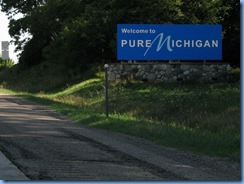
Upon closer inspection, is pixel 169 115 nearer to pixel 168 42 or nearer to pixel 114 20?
pixel 168 42

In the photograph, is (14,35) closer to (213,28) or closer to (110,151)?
(213,28)

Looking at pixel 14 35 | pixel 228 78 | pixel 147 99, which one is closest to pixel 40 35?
pixel 14 35

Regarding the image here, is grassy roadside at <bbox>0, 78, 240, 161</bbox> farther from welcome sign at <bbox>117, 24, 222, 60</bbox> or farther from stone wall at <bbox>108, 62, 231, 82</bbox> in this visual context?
welcome sign at <bbox>117, 24, 222, 60</bbox>

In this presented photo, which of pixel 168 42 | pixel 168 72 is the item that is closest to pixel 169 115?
pixel 168 72

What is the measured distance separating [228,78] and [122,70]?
742cm

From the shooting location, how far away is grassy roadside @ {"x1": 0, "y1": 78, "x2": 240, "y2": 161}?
472 inches

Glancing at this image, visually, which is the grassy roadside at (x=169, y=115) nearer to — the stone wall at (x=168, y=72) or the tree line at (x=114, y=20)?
the stone wall at (x=168, y=72)

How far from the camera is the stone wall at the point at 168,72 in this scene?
102 feet

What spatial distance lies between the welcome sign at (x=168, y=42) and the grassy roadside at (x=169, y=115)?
2.25 m

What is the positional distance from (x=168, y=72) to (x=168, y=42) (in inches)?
81.7

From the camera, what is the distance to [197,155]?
10375 mm

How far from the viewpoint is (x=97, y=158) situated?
9648 millimetres

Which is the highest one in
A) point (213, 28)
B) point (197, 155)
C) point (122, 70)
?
point (213, 28)

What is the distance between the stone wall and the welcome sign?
0.63 meters
